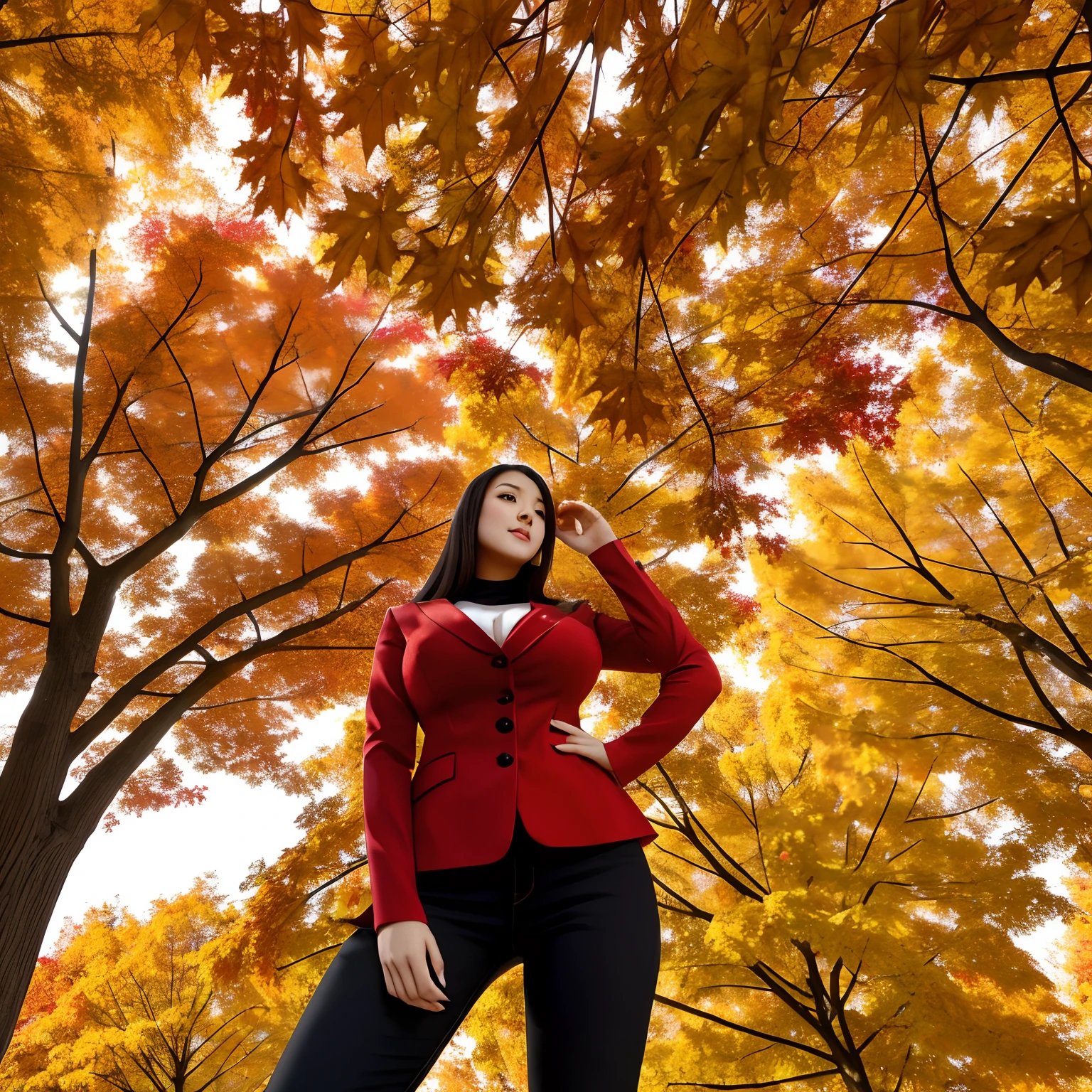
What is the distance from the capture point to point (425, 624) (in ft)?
5.15

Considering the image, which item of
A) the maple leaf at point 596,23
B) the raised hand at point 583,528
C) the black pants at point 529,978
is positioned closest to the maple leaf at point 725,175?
the maple leaf at point 596,23

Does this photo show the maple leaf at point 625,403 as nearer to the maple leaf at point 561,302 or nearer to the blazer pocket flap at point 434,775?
the maple leaf at point 561,302

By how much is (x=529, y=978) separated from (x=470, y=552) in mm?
965

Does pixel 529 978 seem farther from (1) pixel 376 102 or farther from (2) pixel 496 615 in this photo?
(1) pixel 376 102

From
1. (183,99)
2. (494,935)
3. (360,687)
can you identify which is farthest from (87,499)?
(494,935)

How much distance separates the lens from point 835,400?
357 centimetres

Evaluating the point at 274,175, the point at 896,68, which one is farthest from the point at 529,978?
the point at 274,175

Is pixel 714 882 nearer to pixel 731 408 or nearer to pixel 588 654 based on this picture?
pixel 731 408

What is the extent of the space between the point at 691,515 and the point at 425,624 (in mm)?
2382

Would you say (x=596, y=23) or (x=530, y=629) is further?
(x=530, y=629)

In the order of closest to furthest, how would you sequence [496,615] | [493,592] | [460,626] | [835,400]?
1. [460,626]
2. [496,615]
3. [493,592]
4. [835,400]

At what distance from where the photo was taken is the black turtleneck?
1.76 metres

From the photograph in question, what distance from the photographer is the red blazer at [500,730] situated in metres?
1.29

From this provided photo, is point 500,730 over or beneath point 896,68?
beneath
